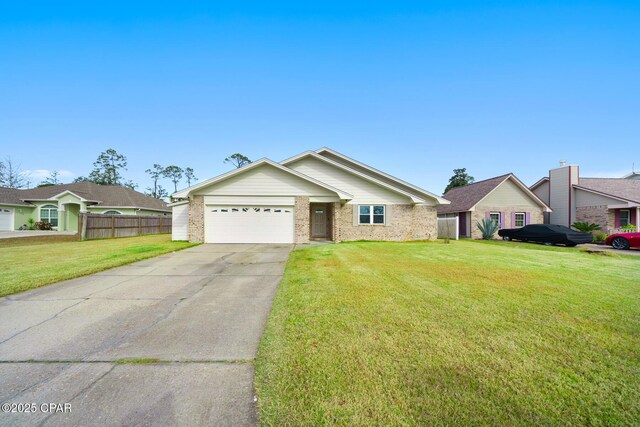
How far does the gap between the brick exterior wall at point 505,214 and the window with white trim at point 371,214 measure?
32.5ft

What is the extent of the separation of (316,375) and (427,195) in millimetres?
16531

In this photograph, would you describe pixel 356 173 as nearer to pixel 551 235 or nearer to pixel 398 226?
pixel 398 226

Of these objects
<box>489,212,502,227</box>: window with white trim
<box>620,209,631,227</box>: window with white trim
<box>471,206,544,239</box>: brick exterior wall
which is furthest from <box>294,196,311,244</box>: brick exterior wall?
<box>620,209,631,227</box>: window with white trim

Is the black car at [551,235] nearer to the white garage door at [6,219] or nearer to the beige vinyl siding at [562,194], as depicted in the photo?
the beige vinyl siding at [562,194]

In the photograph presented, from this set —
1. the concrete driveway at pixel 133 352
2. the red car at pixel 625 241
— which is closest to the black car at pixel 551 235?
the red car at pixel 625 241

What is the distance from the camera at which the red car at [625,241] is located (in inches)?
586

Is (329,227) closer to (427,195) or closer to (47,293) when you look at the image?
(427,195)

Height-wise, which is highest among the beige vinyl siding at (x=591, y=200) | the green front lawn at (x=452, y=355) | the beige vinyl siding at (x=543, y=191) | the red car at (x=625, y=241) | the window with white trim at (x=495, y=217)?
the beige vinyl siding at (x=543, y=191)

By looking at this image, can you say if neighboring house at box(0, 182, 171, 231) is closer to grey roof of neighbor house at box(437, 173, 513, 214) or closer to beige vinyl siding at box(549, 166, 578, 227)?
grey roof of neighbor house at box(437, 173, 513, 214)

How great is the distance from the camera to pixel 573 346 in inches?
131

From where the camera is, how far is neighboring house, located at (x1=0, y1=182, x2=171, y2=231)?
27.1m

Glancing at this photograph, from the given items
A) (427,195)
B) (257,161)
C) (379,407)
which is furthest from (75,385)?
(427,195)

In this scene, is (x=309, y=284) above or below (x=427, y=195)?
below

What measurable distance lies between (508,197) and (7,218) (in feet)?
150
